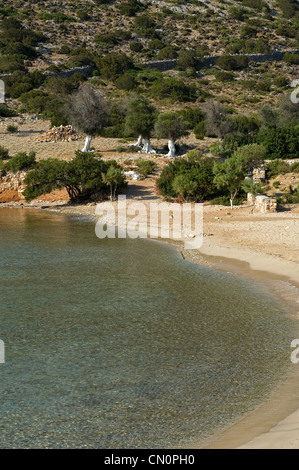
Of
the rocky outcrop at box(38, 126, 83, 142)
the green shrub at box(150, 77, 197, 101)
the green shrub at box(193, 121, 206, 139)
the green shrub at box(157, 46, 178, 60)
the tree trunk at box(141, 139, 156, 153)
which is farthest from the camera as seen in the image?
the green shrub at box(157, 46, 178, 60)

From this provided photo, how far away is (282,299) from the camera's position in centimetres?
2020

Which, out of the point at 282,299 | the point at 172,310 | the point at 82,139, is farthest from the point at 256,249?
the point at 82,139

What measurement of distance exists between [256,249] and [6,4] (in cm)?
11513

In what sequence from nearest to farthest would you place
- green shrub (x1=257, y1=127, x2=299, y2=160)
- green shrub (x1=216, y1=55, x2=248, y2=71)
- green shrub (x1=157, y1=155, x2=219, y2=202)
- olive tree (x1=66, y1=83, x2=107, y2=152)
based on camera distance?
green shrub (x1=157, y1=155, x2=219, y2=202) → green shrub (x1=257, y1=127, x2=299, y2=160) → olive tree (x1=66, y1=83, x2=107, y2=152) → green shrub (x1=216, y1=55, x2=248, y2=71)

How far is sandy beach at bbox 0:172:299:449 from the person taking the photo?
1095 centimetres

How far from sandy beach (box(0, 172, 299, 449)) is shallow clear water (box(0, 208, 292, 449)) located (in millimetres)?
462

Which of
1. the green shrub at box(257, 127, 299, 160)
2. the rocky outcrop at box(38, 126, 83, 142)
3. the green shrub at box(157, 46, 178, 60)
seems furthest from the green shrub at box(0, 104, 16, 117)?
the green shrub at box(157, 46, 178, 60)

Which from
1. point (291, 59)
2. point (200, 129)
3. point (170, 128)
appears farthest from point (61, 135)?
point (291, 59)

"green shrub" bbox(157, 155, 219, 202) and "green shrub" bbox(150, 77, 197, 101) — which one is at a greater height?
"green shrub" bbox(150, 77, 197, 101)

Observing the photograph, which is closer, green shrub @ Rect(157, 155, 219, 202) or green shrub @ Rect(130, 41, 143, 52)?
green shrub @ Rect(157, 155, 219, 202)

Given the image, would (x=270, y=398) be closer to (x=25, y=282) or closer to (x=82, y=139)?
(x=25, y=282)

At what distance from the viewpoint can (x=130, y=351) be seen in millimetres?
15414

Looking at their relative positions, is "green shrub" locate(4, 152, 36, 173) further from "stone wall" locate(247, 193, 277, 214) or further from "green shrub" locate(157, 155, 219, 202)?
"stone wall" locate(247, 193, 277, 214)

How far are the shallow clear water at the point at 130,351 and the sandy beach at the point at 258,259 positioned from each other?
46cm
